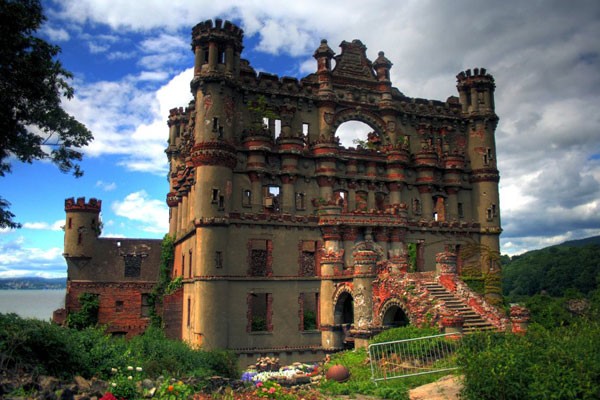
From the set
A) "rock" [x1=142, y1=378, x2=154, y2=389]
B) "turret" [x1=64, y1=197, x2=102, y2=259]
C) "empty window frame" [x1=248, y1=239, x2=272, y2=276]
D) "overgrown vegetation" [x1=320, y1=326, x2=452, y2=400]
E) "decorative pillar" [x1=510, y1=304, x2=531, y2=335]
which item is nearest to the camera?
"rock" [x1=142, y1=378, x2=154, y2=389]

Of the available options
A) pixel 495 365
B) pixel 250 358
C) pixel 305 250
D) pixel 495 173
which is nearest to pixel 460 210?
pixel 495 173

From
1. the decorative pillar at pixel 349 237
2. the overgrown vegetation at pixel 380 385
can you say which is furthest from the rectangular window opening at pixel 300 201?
the overgrown vegetation at pixel 380 385

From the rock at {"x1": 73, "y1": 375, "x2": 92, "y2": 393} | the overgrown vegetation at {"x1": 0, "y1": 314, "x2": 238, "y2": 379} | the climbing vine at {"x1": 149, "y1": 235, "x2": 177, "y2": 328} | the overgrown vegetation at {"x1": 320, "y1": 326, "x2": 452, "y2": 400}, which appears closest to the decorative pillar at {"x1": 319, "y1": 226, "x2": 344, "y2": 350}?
the overgrown vegetation at {"x1": 320, "y1": 326, "x2": 452, "y2": 400}

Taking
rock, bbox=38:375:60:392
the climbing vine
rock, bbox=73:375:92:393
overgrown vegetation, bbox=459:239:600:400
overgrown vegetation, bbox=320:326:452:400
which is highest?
the climbing vine

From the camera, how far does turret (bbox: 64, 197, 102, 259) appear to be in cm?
4031

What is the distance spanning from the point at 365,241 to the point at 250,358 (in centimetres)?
1031

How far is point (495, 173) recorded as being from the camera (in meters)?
40.2

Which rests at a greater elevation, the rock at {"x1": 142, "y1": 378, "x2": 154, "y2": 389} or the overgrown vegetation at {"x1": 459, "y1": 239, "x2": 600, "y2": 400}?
the overgrown vegetation at {"x1": 459, "y1": 239, "x2": 600, "y2": 400}

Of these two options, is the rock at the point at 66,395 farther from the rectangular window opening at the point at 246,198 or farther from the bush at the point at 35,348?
the rectangular window opening at the point at 246,198

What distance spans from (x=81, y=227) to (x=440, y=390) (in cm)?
3326

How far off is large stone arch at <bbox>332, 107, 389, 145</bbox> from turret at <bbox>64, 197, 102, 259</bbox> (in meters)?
20.4

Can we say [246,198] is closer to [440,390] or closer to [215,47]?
[215,47]

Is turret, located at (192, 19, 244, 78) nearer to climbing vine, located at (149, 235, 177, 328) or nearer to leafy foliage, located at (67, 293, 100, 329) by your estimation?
climbing vine, located at (149, 235, 177, 328)

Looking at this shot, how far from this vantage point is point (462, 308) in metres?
22.2
